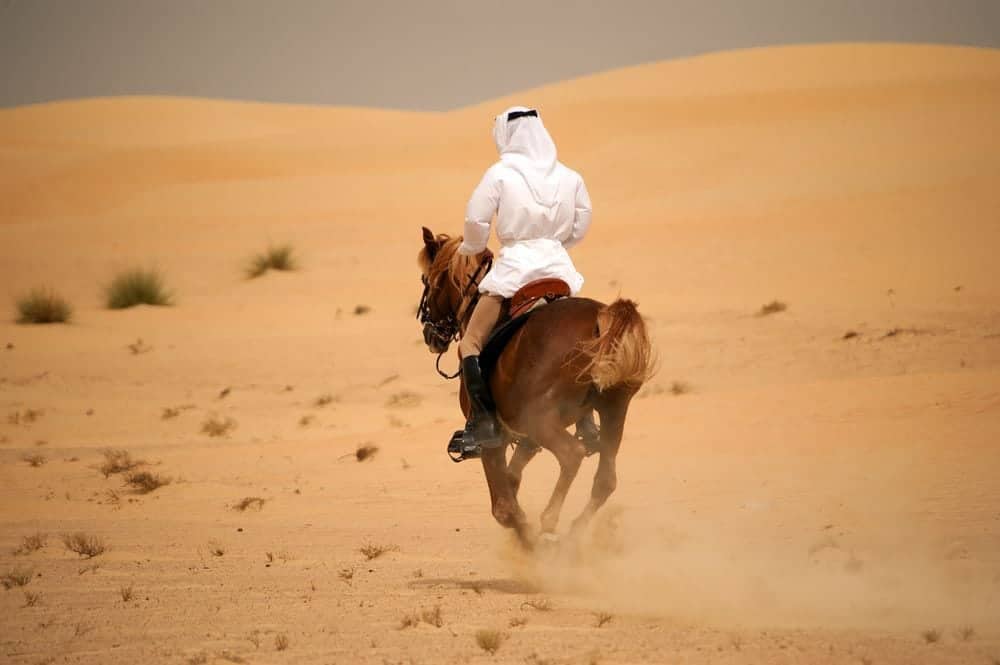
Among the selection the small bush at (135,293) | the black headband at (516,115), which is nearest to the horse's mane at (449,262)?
the black headband at (516,115)

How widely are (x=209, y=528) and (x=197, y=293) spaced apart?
16.8m

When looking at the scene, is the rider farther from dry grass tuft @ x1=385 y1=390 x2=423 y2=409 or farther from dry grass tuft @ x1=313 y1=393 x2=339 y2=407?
dry grass tuft @ x1=313 y1=393 x2=339 y2=407

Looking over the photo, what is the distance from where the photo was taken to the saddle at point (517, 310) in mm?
7586

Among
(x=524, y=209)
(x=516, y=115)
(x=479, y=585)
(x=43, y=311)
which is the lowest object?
(x=479, y=585)

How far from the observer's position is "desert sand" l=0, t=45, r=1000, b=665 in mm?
6832

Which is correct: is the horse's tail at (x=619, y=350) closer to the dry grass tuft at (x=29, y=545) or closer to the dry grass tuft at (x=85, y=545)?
the dry grass tuft at (x=85, y=545)

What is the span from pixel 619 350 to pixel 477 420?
114cm

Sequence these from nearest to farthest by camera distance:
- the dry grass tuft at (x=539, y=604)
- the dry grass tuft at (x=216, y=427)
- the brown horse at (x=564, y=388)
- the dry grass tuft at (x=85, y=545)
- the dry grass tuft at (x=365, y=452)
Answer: the dry grass tuft at (x=539, y=604), the brown horse at (x=564, y=388), the dry grass tuft at (x=85, y=545), the dry grass tuft at (x=365, y=452), the dry grass tuft at (x=216, y=427)

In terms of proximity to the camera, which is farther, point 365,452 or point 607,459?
point 365,452

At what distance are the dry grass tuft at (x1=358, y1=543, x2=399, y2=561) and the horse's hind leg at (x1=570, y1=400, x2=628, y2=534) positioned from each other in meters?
1.80

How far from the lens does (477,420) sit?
25.1 ft

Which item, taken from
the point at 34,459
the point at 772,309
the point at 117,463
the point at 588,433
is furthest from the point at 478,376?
the point at 772,309

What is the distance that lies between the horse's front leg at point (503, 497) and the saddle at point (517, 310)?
1.62 ft

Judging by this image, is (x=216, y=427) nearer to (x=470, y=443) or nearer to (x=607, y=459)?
(x=470, y=443)
